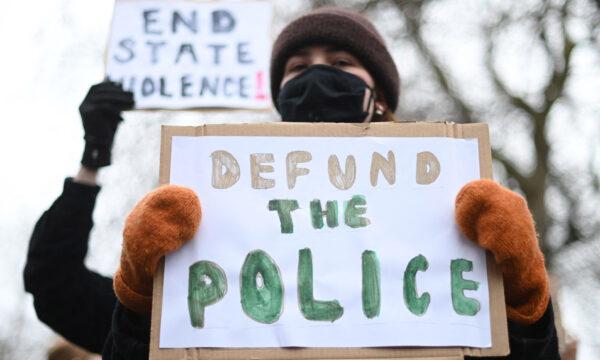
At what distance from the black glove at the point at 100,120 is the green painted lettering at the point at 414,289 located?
3.93ft

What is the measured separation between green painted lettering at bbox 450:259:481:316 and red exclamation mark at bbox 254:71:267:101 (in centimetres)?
133

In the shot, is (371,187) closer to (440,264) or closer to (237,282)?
(440,264)

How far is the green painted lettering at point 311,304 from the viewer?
145 cm

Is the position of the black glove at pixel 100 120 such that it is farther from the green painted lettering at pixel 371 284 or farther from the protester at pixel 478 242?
the green painted lettering at pixel 371 284

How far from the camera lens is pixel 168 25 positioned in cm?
275

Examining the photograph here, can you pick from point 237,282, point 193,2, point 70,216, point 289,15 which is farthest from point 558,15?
point 237,282

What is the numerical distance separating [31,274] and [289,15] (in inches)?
283

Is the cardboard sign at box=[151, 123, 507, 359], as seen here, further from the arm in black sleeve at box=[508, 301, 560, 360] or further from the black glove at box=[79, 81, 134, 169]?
the black glove at box=[79, 81, 134, 169]

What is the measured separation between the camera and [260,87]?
269cm

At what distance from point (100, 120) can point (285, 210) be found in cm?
100

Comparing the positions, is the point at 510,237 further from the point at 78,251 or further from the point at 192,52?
the point at 192,52

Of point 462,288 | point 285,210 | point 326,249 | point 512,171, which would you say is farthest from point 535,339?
point 512,171

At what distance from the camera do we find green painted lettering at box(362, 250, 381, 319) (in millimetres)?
1455

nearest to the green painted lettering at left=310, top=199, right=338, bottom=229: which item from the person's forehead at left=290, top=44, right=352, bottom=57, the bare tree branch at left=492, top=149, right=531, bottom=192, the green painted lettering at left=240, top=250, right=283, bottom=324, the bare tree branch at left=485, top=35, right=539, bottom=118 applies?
the green painted lettering at left=240, top=250, right=283, bottom=324
